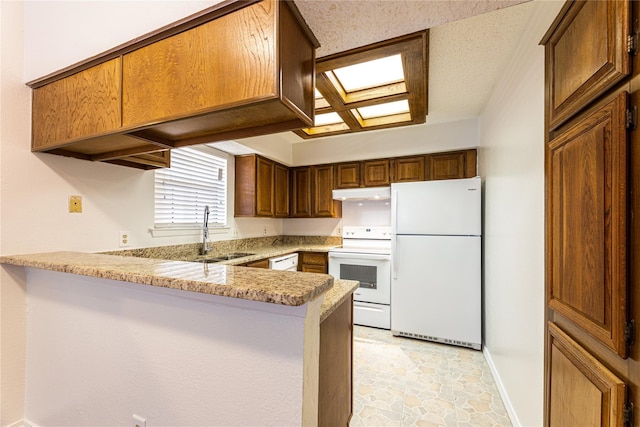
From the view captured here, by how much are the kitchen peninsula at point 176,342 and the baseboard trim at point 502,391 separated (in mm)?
1157

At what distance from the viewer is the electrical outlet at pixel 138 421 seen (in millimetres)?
1108

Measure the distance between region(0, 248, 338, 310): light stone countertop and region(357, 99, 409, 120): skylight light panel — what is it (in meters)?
2.26

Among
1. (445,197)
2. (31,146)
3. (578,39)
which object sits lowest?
(445,197)

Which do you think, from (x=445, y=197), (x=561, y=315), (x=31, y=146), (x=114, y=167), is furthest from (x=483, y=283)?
(x=31, y=146)

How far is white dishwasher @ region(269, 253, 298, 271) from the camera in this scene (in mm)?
3035

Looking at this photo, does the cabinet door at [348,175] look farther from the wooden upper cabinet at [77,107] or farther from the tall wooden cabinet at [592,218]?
the wooden upper cabinet at [77,107]

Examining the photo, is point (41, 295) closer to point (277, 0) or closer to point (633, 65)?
point (277, 0)

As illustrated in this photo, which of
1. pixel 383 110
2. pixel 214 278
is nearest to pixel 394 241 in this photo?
pixel 383 110

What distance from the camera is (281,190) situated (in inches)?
157

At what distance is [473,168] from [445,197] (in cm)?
71

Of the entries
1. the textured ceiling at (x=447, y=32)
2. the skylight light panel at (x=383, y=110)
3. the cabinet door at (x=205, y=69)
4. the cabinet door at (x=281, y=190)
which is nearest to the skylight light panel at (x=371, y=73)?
the textured ceiling at (x=447, y=32)

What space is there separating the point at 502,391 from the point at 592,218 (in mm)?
1758

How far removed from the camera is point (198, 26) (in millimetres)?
1088

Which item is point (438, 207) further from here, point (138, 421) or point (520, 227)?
point (138, 421)
